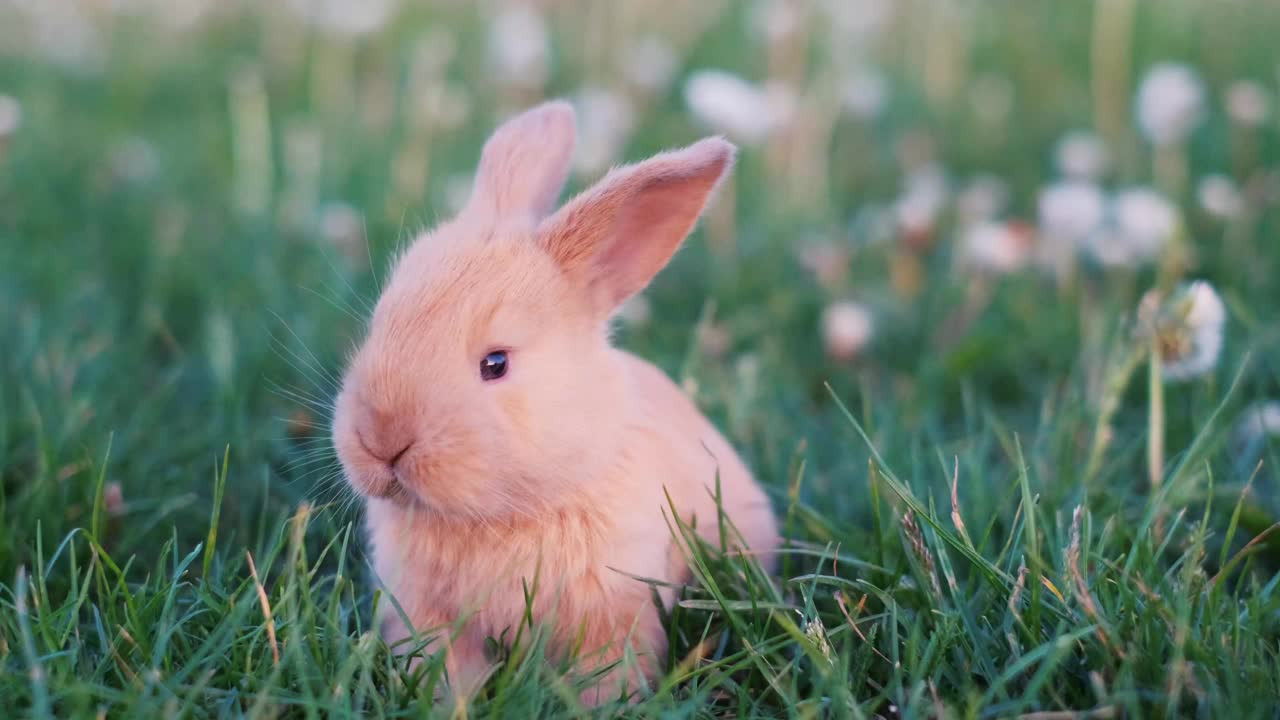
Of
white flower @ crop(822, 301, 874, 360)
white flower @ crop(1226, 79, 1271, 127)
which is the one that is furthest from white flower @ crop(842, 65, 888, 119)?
white flower @ crop(822, 301, 874, 360)

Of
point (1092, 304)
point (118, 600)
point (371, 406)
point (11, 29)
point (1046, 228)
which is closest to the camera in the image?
point (371, 406)

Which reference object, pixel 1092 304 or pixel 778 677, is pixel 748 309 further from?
pixel 778 677

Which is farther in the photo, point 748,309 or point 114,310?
point 748,309

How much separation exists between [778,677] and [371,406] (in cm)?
81

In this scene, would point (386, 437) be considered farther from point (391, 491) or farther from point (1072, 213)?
point (1072, 213)

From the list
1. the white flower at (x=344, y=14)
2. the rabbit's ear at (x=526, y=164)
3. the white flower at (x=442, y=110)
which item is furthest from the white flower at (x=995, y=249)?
the white flower at (x=344, y=14)

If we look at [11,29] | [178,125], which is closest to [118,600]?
[178,125]

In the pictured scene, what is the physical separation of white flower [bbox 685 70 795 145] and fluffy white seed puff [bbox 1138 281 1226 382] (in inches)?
67.3

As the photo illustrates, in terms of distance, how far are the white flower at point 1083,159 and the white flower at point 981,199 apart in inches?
10.8

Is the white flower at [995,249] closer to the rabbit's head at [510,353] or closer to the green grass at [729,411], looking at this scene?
the green grass at [729,411]

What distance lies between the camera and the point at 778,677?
1894mm

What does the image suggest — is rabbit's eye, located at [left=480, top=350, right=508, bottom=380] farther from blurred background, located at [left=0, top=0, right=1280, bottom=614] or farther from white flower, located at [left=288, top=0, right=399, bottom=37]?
white flower, located at [left=288, top=0, right=399, bottom=37]

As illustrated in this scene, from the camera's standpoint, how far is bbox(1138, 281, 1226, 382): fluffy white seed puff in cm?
252

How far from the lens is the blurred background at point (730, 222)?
9.00 ft
